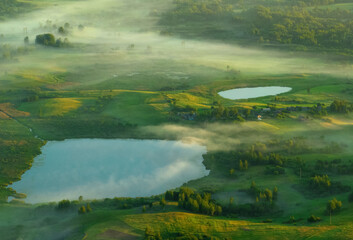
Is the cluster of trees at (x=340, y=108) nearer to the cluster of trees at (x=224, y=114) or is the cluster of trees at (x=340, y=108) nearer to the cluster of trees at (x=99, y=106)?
the cluster of trees at (x=224, y=114)

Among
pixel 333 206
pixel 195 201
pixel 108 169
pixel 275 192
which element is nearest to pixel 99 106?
pixel 108 169

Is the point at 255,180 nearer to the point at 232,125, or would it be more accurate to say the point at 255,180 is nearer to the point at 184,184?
the point at 184,184

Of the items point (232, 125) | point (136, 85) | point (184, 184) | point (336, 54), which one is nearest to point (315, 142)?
point (232, 125)

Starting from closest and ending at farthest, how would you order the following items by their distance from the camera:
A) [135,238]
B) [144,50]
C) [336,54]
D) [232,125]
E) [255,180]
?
[135,238]
[255,180]
[232,125]
[336,54]
[144,50]

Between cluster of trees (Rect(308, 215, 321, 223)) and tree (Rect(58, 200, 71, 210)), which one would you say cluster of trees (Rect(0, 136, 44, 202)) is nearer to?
tree (Rect(58, 200, 71, 210))

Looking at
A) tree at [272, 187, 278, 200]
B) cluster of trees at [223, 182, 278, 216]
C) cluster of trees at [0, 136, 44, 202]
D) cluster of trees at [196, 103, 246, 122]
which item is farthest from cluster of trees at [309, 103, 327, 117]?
cluster of trees at [0, 136, 44, 202]

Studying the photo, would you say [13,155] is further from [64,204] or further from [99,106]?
[99,106]

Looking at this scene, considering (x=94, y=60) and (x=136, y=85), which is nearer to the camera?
(x=136, y=85)
